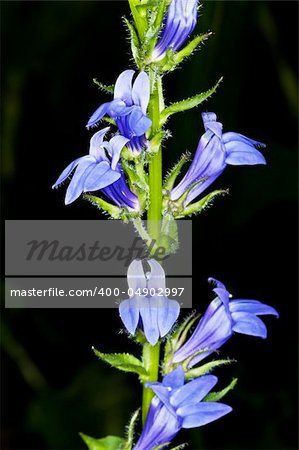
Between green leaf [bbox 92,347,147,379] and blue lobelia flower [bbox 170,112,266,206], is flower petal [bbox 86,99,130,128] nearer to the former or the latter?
blue lobelia flower [bbox 170,112,266,206]

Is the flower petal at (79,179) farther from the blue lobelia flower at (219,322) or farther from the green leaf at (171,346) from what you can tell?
the green leaf at (171,346)

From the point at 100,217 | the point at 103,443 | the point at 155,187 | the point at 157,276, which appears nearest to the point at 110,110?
the point at 155,187

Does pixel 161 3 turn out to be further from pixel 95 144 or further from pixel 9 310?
pixel 9 310

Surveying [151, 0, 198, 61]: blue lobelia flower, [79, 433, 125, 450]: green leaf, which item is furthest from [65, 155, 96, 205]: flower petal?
[79, 433, 125, 450]: green leaf

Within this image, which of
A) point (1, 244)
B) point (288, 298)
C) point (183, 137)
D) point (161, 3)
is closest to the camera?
point (161, 3)

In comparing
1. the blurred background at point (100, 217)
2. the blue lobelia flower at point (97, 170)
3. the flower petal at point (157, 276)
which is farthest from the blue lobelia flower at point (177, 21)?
the blurred background at point (100, 217)

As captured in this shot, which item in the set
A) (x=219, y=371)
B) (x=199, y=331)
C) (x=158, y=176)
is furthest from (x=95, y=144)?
(x=219, y=371)

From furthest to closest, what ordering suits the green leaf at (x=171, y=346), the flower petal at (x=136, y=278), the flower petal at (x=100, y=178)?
the green leaf at (x=171, y=346) < the flower petal at (x=136, y=278) < the flower petal at (x=100, y=178)
